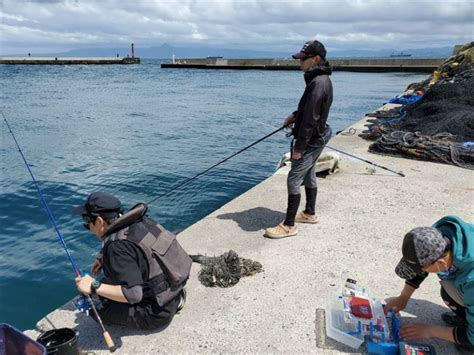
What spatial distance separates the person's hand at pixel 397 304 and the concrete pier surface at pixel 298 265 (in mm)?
182

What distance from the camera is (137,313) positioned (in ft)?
9.78

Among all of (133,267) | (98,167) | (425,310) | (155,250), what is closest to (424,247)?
(425,310)

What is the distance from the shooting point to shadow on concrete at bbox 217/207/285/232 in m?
5.07

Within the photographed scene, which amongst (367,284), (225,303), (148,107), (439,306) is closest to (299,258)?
(367,284)

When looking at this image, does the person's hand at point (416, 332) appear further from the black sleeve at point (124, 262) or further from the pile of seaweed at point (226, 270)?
the black sleeve at point (124, 262)

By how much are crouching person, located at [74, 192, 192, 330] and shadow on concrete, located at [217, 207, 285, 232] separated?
2.08m

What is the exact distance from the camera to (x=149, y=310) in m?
2.98

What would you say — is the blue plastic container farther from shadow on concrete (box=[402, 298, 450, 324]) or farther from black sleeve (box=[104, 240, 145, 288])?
shadow on concrete (box=[402, 298, 450, 324])

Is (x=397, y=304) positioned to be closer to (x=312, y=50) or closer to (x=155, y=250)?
(x=155, y=250)

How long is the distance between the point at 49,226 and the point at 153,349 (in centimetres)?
527

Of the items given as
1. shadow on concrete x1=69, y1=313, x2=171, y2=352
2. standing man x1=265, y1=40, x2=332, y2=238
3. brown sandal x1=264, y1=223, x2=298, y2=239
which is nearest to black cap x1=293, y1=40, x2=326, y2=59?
standing man x1=265, y1=40, x2=332, y2=238

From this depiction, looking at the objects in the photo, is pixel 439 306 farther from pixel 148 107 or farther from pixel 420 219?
pixel 148 107

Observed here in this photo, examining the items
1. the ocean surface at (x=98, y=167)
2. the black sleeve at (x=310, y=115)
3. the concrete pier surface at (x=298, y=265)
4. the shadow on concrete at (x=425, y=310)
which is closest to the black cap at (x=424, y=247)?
the concrete pier surface at (x=298, y=265)

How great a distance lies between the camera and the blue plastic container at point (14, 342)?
2.46 m
